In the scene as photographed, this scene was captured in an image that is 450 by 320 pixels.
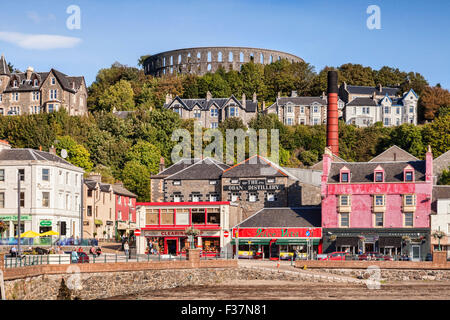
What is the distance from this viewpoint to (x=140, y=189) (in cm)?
10294

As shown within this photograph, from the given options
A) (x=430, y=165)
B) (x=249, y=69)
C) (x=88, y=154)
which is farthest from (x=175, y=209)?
(x=249, y=69)

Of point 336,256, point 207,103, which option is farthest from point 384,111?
point 336,256

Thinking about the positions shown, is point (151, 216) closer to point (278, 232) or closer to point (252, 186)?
point (252, 186)

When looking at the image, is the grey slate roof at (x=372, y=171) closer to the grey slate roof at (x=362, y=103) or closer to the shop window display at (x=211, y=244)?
the shop window display at (x=211, y=244)

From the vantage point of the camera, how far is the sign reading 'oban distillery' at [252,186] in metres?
80.4

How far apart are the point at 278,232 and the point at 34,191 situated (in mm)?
22890

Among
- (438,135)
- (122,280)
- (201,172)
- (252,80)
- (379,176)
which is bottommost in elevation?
(122,280)

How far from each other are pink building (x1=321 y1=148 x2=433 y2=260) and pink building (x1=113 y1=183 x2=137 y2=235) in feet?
84.8

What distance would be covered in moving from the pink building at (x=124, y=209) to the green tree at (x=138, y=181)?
2936mm

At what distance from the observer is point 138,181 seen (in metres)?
103

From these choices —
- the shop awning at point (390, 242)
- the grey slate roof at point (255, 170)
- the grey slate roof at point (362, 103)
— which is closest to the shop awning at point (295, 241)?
the shop awning at point (390, 242)

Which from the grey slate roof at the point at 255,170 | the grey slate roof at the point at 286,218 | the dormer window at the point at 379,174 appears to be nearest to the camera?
the dormer window at the point at 379,174

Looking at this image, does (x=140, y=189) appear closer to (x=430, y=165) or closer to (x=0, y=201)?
(x=0, y=201)
